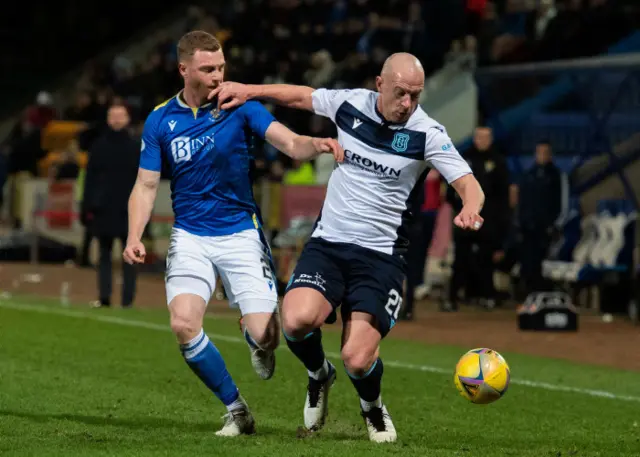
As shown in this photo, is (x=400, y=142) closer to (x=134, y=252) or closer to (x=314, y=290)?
(x=314, y=290)

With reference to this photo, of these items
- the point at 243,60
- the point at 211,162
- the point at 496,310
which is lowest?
the point at 496,310

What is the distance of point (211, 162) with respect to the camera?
837cm

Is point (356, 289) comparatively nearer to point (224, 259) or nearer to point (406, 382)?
point (224, 259)

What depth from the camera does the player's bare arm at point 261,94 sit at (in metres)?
8.34

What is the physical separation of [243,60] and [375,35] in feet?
14.4

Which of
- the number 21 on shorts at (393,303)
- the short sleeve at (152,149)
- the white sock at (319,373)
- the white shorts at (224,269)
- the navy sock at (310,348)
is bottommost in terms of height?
the white sock at (319,373)

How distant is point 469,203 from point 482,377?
1.07m

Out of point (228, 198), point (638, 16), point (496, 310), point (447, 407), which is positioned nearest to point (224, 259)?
point (228, 198)

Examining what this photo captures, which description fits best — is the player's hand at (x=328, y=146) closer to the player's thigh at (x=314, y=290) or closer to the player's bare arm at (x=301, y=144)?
the player's bare arm at (x=301, y=144)

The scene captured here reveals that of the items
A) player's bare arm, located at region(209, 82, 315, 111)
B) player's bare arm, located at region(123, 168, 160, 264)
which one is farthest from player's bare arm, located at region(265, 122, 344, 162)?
player's bare arm, located at region(123, 168, 160, 264)

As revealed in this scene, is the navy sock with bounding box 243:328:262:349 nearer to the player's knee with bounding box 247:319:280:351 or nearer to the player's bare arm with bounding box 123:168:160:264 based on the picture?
the player's knee with bounding box 247:319:280:351

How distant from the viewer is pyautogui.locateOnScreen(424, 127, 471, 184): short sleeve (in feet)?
26.4

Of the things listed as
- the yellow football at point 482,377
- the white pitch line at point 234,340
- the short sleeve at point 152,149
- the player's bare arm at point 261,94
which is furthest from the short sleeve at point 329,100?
the white pitch line at point 234,340

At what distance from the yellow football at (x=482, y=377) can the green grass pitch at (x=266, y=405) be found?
0.30 metres
